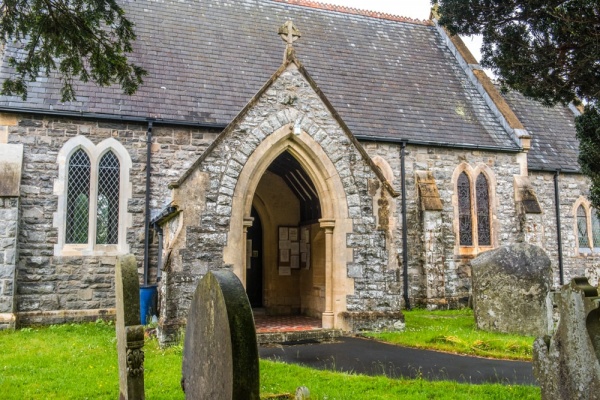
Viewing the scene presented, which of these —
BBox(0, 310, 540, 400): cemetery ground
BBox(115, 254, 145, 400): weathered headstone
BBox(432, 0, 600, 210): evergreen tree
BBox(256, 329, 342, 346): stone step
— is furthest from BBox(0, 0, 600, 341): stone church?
BBox(115, 254, 145, 400): weathered headstone

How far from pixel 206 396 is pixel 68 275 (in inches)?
377

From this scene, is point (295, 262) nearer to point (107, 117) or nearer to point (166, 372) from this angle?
point (107, 117)

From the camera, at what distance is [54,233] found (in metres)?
12.5

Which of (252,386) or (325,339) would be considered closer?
(252,386)

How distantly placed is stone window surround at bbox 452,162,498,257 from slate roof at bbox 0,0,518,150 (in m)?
0.85

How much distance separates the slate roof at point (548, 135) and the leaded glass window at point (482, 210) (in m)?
2.23

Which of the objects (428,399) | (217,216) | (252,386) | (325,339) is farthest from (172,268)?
(252,386)

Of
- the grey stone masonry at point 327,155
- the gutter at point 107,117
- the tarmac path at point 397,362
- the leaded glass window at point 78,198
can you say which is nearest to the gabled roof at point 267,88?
the grey stone masonry at point 327,155

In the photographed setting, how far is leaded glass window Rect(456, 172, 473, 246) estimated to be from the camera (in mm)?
16625

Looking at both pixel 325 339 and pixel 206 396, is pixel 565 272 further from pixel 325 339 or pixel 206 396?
pixel 206 396

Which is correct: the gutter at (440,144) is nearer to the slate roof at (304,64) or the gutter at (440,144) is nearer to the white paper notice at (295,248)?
the slate roof at (304,64)

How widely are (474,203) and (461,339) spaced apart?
26.5 ft

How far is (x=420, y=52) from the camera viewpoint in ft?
65.9

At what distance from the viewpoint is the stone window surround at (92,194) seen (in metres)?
12.6
